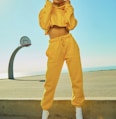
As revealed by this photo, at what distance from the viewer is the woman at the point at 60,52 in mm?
4129

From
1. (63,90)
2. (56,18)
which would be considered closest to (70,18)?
(56,18)

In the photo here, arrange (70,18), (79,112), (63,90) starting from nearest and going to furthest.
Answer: (79,112)
(70,18)
(63,90)

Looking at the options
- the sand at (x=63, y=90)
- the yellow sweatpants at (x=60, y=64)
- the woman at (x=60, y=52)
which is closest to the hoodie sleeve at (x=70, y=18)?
the woman at (x=60, y=52)

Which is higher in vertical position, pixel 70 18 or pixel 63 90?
pixel 70 18

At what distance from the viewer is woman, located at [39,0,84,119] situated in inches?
163

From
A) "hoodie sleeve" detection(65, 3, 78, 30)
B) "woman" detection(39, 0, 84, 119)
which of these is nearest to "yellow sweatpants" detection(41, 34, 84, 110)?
"woman" detection(39, 0, 84, 119)

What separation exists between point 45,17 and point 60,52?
0.56 meters

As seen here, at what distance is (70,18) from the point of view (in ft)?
13.9

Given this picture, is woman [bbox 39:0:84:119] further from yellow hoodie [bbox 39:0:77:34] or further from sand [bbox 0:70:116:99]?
sand [bbox 0:70:116:99]

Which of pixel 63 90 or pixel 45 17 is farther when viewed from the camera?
pixel 63 90

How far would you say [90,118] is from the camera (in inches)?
169

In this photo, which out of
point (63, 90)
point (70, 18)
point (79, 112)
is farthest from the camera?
point (63, 90)

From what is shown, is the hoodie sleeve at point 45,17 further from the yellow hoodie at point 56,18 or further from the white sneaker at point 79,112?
the white sneaker at point 79,112

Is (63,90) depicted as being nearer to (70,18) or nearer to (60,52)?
(60,52)
